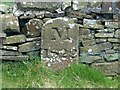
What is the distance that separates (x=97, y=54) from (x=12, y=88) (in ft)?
5.28

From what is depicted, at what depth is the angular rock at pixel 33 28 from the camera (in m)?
6.04

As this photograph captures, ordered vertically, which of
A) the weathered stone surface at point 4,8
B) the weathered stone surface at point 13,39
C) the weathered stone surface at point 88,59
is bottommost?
the weathered stone surface at point 88,59

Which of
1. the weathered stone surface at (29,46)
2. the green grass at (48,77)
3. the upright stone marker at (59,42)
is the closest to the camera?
the green grass at (48,77)

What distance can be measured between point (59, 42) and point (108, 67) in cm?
98

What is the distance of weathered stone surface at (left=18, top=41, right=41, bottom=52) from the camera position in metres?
6.05

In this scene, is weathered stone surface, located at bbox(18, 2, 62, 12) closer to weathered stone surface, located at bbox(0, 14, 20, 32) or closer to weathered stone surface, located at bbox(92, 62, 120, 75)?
weathered stone surface, located at bbox(0, 14, 20, 32)

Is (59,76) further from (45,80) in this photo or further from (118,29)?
(118,29)

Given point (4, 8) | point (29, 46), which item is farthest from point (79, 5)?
point (4, 8)

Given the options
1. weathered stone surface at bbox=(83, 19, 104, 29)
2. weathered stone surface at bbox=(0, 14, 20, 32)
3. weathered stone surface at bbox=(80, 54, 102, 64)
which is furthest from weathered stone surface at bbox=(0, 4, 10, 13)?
weathered stone surface at bbox=(80, 54, 102, 64)

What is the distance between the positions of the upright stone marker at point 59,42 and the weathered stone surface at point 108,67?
1.47 feet

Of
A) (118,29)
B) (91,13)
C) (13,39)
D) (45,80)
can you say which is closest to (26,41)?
(13,39)

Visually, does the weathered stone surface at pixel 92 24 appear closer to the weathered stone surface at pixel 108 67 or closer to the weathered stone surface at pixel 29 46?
the weathered stone surface at pixel 108 67

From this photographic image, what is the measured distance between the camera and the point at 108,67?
616cm

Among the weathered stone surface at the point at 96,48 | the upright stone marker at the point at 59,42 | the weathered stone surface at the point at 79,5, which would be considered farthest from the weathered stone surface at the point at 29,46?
the weathered stone surface at the point at 79,5
